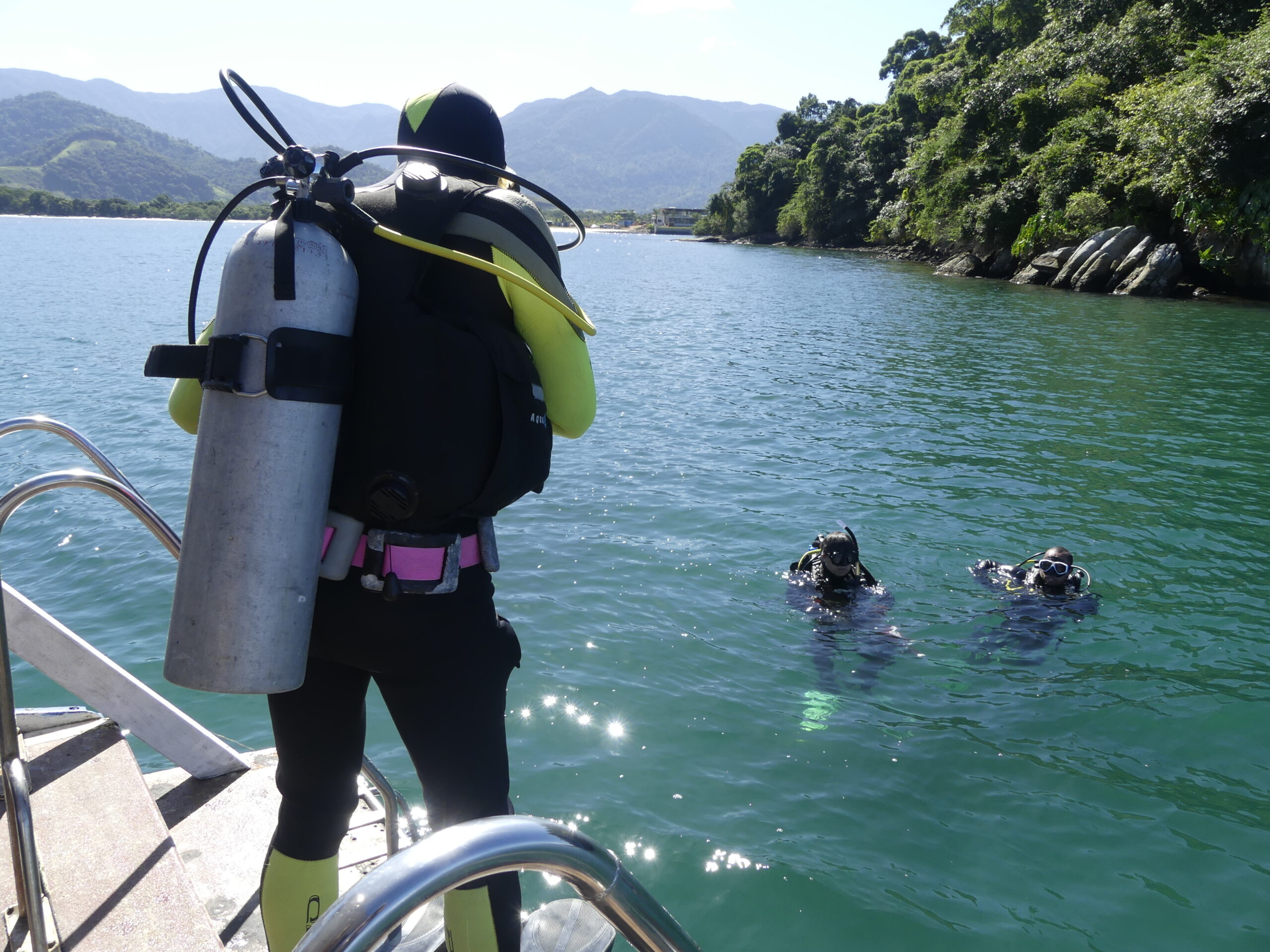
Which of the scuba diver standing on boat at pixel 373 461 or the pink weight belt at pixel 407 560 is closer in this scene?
the scuba diver standing on boat at pixel 373 461

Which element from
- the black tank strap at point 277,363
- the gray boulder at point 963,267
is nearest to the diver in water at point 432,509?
the black tank strap at point 277,363

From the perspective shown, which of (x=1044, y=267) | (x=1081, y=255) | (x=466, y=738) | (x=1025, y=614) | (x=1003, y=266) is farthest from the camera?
(x=1003, y=266)

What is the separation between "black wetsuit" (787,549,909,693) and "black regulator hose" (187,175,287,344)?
15.6 ft

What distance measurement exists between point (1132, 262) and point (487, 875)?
36.7 meters

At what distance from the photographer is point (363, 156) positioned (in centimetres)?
189

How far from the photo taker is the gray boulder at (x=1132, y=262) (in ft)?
104

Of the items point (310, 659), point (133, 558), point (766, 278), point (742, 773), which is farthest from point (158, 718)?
point (766, 278)

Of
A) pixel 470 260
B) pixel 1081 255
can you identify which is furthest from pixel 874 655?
pixel 1081 255

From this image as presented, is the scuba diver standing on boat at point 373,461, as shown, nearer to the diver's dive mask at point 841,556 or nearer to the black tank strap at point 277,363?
the black tank strap at point 277,363

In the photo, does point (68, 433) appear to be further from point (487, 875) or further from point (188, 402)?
point (487, 875)

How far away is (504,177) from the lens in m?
1.97

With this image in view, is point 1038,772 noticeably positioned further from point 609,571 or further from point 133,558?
point 133,558

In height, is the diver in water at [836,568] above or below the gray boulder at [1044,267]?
below

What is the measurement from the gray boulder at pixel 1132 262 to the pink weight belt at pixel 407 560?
3559cm
